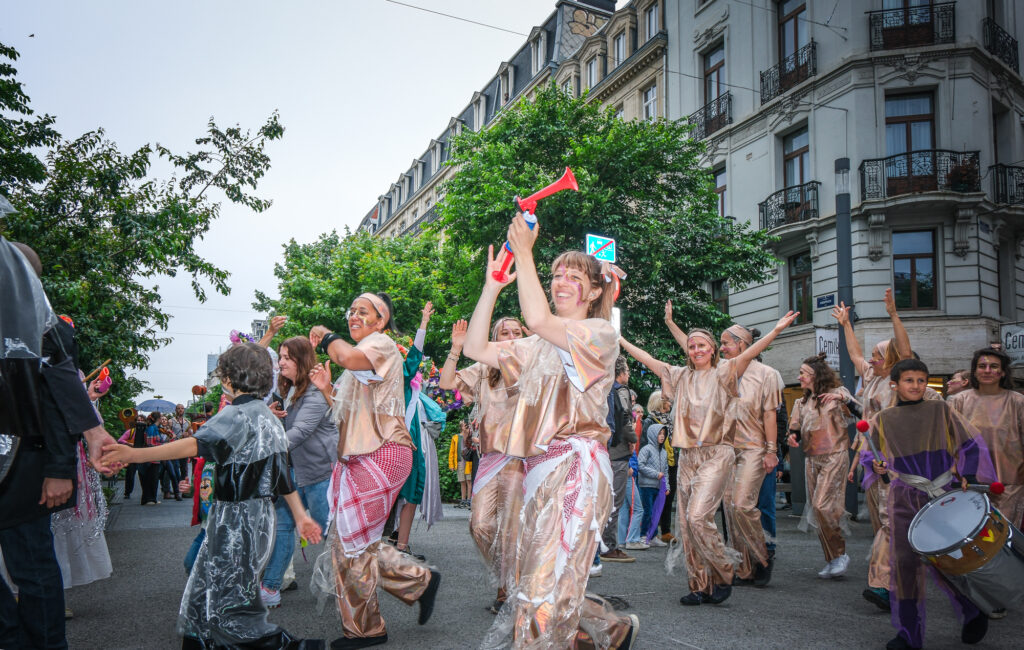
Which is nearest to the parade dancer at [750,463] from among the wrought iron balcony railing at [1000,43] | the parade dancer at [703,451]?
the parade dancer at [703,451]

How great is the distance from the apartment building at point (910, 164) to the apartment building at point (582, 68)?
6222 millimetres

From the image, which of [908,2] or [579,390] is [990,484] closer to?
[579,390]

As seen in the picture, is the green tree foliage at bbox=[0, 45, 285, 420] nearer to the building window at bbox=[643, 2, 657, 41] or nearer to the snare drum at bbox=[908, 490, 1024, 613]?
the snare drum at bbox=[908, 490, 1024, 613]

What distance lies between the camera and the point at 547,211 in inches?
637

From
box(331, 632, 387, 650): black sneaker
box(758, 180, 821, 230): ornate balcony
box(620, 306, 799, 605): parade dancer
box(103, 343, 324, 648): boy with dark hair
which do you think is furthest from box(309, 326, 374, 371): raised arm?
box(758, 180, 821, 230): ornate balcony

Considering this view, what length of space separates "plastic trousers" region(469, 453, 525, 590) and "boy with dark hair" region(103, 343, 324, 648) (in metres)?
1.45

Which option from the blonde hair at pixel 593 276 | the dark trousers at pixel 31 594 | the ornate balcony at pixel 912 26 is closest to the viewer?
the dark trousers at pixel 31 594

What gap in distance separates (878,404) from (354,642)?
15.7 feet

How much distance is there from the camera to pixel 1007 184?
19.2 meters

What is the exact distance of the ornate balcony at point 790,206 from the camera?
20.2 m

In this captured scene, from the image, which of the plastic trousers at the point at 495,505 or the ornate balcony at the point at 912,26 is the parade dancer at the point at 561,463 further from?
the ornate balcony at the point at 912,26

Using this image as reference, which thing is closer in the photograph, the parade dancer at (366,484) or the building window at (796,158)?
the parade dancer at (366,484)

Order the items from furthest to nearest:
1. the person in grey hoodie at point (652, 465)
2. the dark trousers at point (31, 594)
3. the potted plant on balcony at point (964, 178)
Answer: the potted plant on balcony at point (964, 178)
the person in grey hoodie at point (652, 465)
the dark trousers at point (31, 594)

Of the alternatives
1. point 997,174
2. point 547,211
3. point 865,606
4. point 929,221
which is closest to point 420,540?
point 865,606
